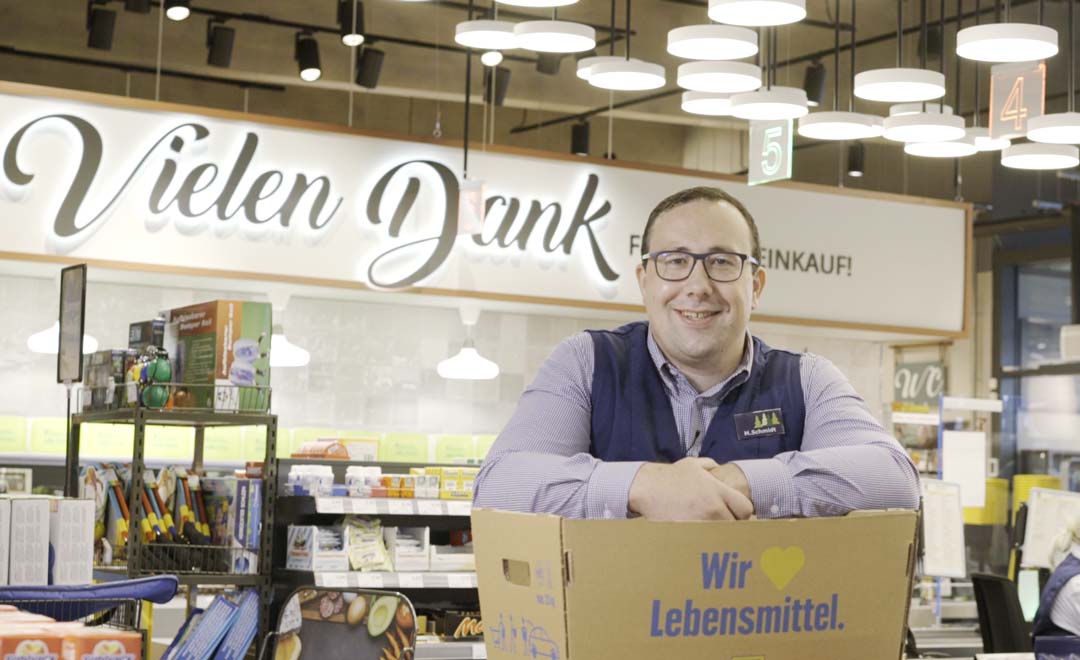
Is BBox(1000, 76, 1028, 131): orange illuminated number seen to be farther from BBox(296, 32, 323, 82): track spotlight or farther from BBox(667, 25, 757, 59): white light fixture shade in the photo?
BBox(296, 32, 323, 82): track spotlight

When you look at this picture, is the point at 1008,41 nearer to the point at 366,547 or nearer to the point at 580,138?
the point at 366,547

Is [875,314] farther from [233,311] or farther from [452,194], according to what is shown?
[233,311]

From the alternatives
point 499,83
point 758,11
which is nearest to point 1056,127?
point 758,11

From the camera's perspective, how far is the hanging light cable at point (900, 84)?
6785mm

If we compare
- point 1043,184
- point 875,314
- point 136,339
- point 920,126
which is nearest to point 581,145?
point 875,314

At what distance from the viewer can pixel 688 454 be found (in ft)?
7.26

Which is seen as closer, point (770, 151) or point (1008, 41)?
point (1008, 41)

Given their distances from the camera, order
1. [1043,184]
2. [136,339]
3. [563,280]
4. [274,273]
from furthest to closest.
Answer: [1043,184] < [563,280] < [274,273] < [136,339]

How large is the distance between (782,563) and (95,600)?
6.91 ft

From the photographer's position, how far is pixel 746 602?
1684 millimetres

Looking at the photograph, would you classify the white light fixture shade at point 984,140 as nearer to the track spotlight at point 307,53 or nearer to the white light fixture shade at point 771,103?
the white light fixture shade at point 771,103

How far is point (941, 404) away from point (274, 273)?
4921 millimetres

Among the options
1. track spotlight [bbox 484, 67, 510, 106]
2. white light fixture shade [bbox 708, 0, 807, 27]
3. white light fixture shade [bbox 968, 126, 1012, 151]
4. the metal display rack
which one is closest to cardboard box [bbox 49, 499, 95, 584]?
the metal display rack

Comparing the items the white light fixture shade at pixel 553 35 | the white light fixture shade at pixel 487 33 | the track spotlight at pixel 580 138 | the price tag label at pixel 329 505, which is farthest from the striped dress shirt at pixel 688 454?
the track spotlight at pixel 580 138
